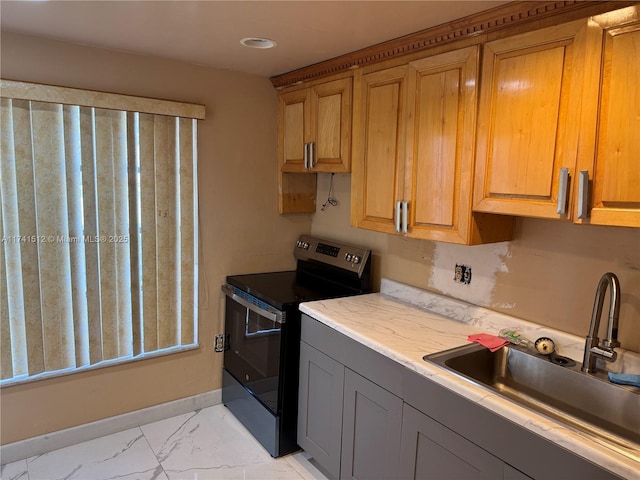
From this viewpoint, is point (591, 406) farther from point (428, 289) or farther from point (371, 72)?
point (371, 72)

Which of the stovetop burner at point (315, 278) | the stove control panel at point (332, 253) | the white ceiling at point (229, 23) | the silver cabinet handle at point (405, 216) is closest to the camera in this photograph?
the white ceiling at point (229, 23)

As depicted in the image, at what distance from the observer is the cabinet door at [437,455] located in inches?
58.9

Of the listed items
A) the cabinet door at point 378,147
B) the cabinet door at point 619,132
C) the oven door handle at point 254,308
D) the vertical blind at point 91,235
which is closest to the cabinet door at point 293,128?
the cabinet door at point 378,147

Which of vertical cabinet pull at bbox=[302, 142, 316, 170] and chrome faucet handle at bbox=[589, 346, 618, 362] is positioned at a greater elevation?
vertical cabinet pull at bbox=[302, 142, 316, 170]

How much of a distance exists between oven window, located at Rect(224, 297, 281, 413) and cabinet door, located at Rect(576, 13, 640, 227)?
63.7 inches

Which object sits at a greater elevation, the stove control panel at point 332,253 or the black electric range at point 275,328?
the stove control panel at point 332,253

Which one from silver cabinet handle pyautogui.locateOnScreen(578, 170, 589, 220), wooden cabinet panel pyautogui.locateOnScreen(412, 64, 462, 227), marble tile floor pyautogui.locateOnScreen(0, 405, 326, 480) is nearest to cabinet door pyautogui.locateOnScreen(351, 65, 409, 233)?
wooden cabinet panel pyautogui.locateOnScreen(412, 64, 462, 227)

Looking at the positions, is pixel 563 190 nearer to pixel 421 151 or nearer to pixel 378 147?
pixel 421 151

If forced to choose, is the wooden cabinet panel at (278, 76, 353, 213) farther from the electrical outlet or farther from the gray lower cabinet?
the gray lower cabinet

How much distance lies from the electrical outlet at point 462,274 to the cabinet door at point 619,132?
32.8 inches

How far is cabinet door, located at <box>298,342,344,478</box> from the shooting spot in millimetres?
2193

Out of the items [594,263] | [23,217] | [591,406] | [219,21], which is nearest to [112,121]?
[23,217]

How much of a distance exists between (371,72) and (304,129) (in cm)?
66

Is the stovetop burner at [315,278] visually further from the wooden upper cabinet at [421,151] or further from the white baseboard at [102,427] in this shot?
the white baseboard at [102,427]
